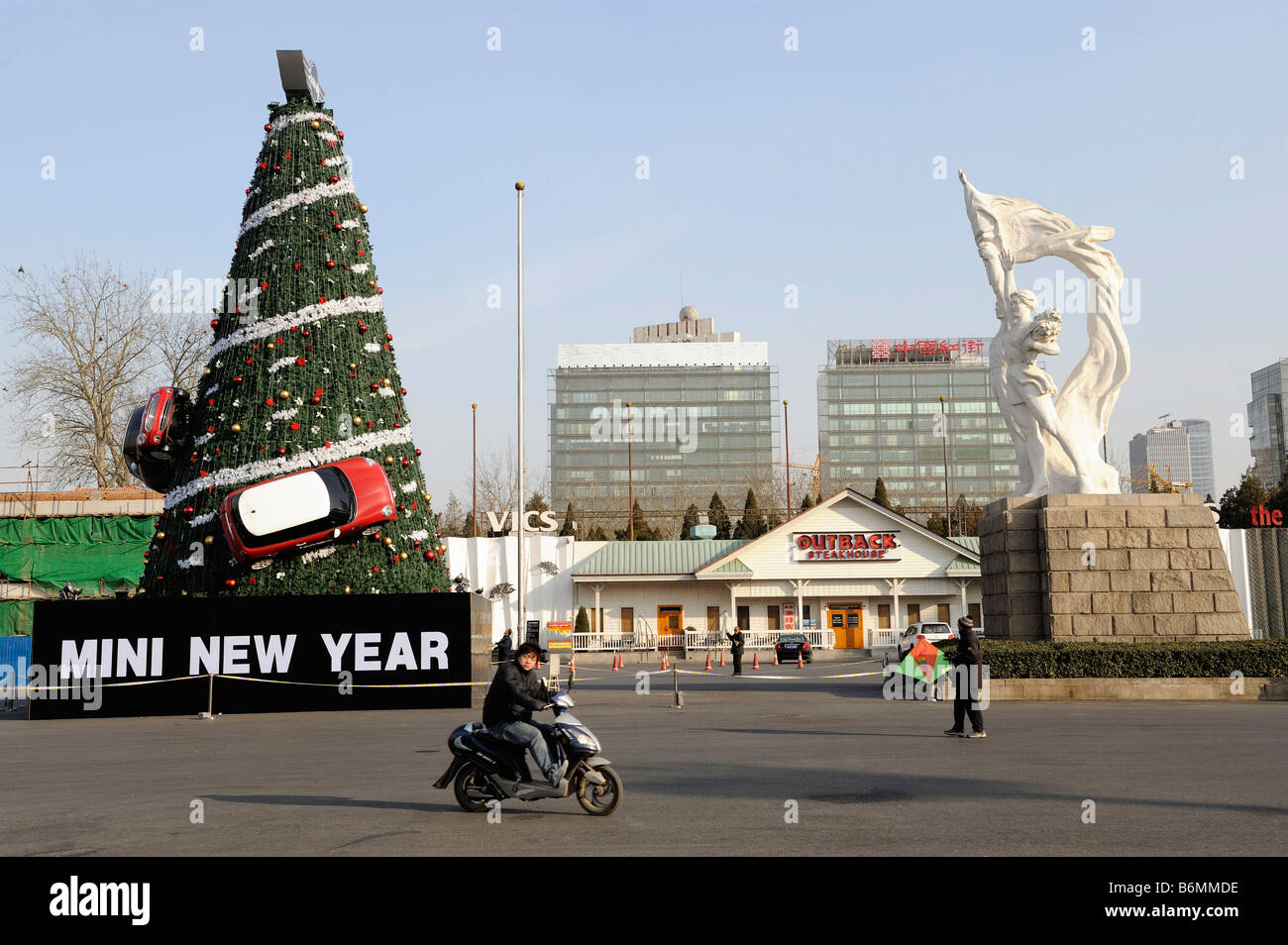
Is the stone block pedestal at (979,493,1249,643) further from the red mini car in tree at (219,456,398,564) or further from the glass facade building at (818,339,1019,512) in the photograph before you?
the glass facade building at (818,339,1019,512)

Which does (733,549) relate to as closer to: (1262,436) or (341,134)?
(341,134)

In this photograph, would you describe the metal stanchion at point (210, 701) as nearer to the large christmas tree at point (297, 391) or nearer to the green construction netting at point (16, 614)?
the large christmas tree at point (297, 391)

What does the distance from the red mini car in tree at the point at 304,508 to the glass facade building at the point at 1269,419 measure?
11252cm

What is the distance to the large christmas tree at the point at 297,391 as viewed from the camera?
71.6ft

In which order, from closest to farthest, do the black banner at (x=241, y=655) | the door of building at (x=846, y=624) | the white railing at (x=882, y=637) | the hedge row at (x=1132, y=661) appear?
the black banner at (x=241, y=655) < the hedge row at (x=1132, y=661) < the white railing at (x=882, y=637) < the door of building at (x=846, y=624)

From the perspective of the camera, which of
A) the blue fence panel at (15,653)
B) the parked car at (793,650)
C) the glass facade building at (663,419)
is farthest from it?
the glass facade building at (663,419)

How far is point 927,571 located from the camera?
169ft

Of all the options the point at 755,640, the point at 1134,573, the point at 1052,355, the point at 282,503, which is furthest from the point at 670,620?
the point at 282,503

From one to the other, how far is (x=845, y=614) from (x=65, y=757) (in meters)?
42.7

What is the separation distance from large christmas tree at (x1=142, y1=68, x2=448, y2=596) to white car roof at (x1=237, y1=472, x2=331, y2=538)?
1.47 metres

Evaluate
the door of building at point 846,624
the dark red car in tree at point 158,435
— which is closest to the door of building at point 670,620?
the door of building at point 846,624

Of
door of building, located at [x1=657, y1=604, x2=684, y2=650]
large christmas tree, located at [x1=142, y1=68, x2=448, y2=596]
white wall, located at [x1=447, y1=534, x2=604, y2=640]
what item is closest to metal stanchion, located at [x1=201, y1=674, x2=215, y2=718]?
large christmas tree, located at [x1=142, y1=68, x2=448, y2=596]

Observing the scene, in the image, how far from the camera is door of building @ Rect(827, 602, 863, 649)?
53.0 metres
